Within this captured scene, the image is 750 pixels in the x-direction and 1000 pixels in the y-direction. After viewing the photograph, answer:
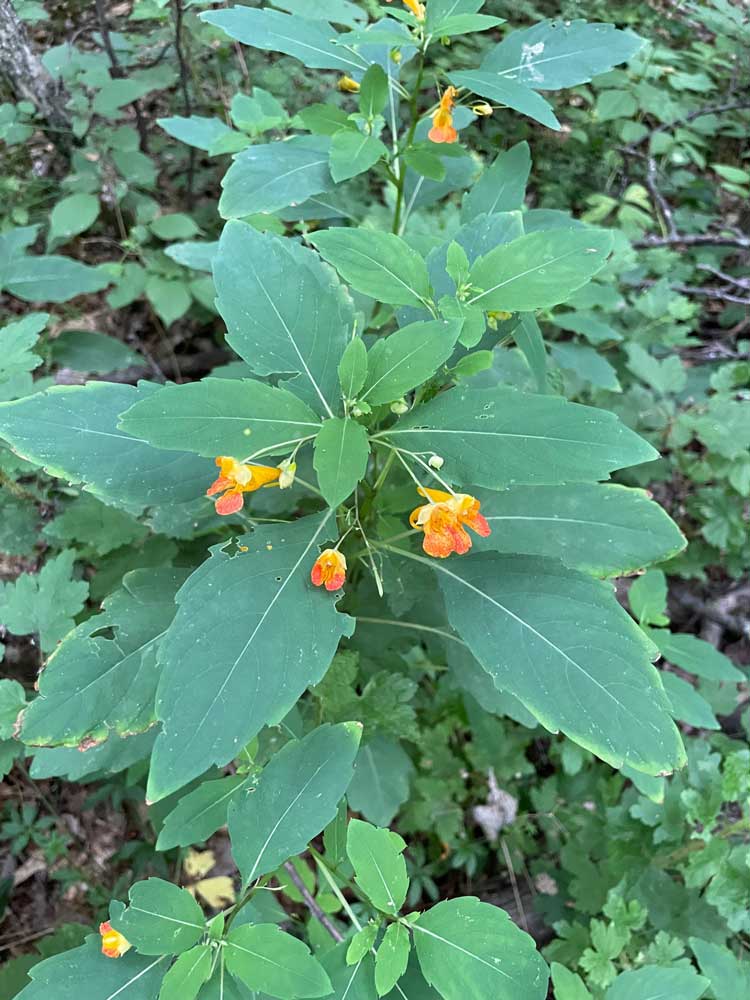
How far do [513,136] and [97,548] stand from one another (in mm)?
3330

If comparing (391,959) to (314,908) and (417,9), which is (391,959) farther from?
(417,9)

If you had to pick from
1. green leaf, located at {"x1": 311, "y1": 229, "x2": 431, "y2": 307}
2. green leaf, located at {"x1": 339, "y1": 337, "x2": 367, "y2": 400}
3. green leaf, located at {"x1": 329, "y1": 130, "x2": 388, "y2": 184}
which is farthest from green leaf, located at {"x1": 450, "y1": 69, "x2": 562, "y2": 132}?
green leaf, located at {"x1": 339, "y1": 337, "x2": 367, "y2": 400}

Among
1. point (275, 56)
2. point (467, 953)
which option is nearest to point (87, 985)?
point (467, 953)

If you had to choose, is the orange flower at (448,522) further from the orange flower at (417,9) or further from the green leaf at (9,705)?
the orange flower at (417,9)

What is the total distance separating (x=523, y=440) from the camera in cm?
112

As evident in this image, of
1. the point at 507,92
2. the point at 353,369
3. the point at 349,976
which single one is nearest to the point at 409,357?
the point at 353,369

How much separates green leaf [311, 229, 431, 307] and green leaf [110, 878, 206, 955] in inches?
44.9

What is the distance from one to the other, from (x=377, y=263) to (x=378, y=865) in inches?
44.1

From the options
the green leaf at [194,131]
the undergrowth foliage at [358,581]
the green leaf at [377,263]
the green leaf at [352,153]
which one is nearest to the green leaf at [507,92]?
the undergrowth foliage at [358,581]

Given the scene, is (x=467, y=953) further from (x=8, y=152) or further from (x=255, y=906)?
(x=8, y=152)

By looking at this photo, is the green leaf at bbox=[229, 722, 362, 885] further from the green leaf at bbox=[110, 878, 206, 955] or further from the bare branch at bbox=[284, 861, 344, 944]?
the bare branch at bbox=[284, 861, 344, 944]

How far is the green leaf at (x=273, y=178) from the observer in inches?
65.5

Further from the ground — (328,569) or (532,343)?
(532,343)

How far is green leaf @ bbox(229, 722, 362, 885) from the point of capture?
1.20m
